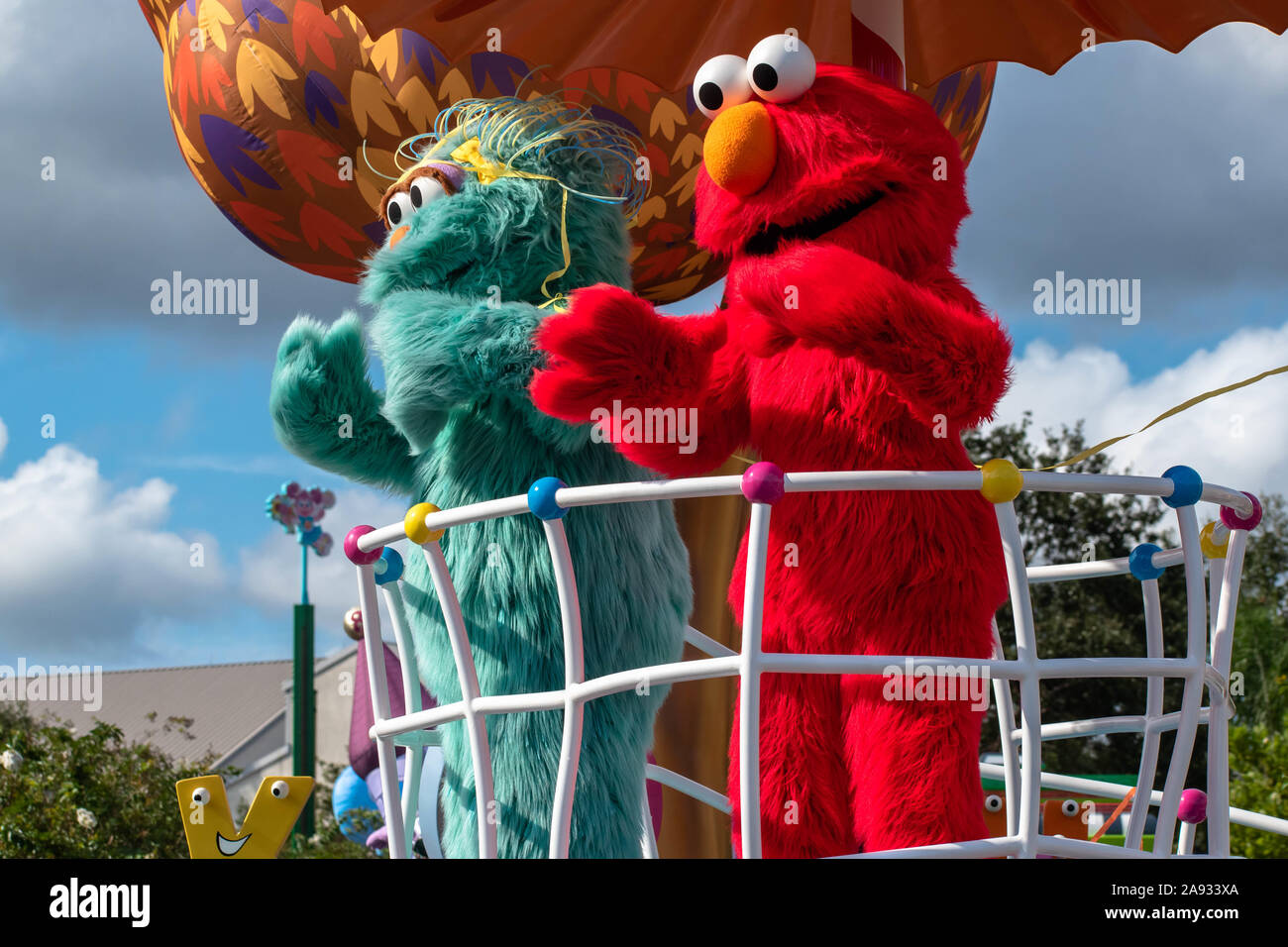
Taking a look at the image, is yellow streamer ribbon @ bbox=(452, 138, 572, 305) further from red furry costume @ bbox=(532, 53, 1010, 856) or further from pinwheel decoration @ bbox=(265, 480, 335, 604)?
pinwheel decoration @ bbox=(265, 480, 335, 604)

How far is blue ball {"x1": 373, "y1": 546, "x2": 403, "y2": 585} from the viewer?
230 centimetres

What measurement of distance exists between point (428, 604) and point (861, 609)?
93 centimetres

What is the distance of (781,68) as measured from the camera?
210cm

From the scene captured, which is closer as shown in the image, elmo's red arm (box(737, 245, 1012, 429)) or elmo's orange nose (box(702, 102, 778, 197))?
elmo's red arm (box(737, 245, 1012, 429))

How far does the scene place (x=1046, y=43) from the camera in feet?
8.03

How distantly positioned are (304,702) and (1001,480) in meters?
8.84

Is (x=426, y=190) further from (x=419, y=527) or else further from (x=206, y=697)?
(x=206, y=697)

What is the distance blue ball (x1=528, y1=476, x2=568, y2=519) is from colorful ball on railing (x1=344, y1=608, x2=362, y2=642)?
10.5 ft

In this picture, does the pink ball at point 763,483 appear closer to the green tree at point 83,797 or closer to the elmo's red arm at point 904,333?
the elmo's red arm at point 904,333

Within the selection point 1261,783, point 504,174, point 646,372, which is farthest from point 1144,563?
point 1261,783

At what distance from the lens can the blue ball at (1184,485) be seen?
69.7 inches

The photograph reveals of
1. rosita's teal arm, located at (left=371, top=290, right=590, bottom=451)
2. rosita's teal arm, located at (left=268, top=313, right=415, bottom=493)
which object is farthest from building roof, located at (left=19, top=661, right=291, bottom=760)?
rosita's teal arm, located at (left=371, top=290, right=590, bottom=451)

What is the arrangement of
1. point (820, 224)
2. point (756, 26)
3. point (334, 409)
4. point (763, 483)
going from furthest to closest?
point (334, 409)
point (756, 26)
point (820, 224)
point (763, 483)

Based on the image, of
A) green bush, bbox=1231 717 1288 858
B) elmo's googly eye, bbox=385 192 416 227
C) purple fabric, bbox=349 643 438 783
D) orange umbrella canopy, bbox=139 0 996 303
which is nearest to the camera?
elmo's googly eye, bbox=385 192 416 227
